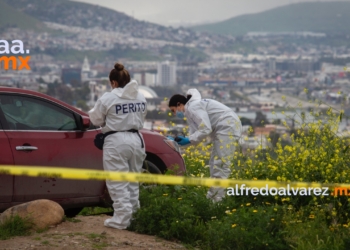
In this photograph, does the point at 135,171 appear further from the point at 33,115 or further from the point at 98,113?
the point at 33,115

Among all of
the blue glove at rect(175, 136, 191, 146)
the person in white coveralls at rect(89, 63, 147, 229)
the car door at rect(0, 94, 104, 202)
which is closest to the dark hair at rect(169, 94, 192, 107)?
the blue glove at rect(175, 136, 191, 146)

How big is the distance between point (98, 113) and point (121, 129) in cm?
26

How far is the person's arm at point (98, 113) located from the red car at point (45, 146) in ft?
2.33

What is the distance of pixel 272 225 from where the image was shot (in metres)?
7.36

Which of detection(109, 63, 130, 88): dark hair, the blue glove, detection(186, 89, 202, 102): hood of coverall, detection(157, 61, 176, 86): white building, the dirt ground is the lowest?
detection(157, 61, 176, 86): white building

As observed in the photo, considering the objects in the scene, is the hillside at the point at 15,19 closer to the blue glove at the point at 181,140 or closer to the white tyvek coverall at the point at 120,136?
the blue glove at the point at 181,140

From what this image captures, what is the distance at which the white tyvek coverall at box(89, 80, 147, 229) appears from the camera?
8023mm

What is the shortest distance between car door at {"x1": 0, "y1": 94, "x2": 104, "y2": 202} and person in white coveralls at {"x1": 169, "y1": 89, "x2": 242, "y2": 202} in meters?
1.12

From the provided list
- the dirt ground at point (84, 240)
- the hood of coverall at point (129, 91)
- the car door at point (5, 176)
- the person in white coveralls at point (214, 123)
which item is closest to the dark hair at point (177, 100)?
the person in white coveralls at point (214, 123)

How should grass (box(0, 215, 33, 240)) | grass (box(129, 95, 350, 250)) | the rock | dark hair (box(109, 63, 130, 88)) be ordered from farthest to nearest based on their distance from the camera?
dark hair (box(109, 63, 130, 88)) → the rock → grass (box(0, 215, 33, 240)) → grass (box(129, 95, 350, 250))

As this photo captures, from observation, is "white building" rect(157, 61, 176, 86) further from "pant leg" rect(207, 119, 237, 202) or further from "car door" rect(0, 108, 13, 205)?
"car door" rect(0, 108, 13, 205)

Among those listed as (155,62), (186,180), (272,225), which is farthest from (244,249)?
(155,62)

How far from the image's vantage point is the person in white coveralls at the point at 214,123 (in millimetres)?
9422

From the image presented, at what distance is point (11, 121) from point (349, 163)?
3.31 meters
